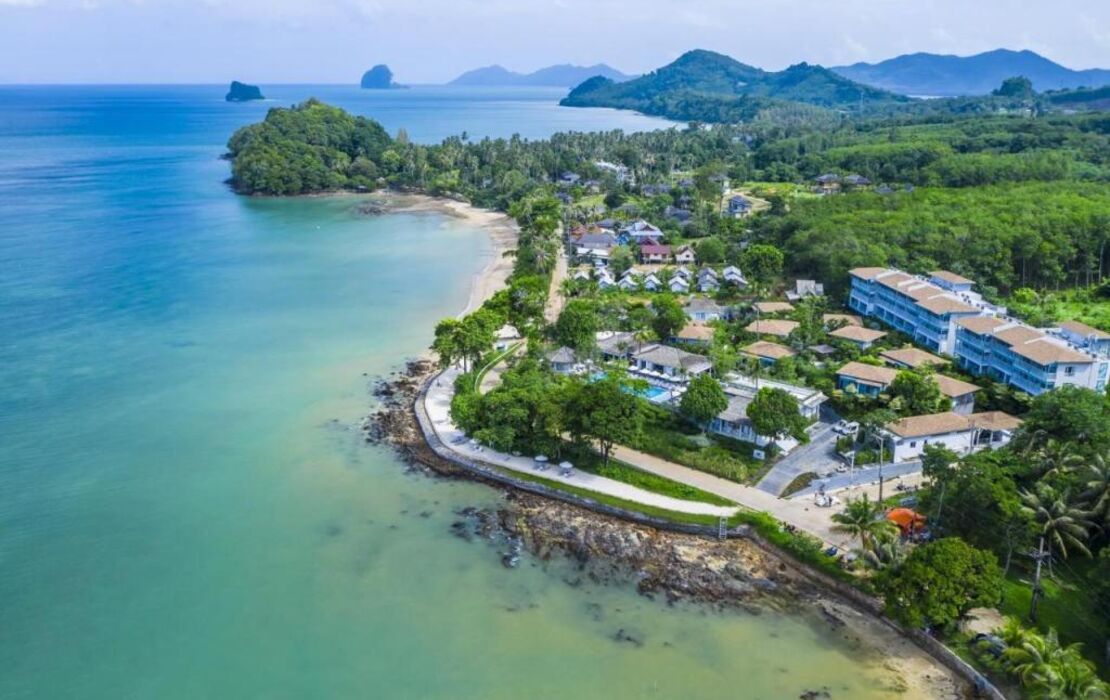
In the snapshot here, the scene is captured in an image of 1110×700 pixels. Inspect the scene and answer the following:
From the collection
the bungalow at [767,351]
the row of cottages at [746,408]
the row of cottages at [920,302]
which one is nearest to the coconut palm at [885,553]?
the row of cottages at [746,408]

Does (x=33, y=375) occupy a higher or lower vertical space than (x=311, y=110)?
lower

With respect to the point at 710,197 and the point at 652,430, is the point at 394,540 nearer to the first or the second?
the point at 652,430

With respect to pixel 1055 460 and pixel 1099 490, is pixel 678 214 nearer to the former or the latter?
pixel 1055 460

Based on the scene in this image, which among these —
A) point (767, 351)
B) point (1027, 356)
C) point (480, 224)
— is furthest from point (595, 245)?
point (1027, 356)

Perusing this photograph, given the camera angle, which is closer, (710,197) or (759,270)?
(759,270)

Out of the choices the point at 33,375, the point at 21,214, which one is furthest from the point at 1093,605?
the point at 21,214

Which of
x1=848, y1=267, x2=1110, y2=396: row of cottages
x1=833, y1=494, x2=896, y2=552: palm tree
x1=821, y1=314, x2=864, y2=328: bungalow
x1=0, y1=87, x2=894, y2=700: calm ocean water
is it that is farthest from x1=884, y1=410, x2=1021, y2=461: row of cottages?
x1=821, y1=314, x2=864, y2=328: bungalow
